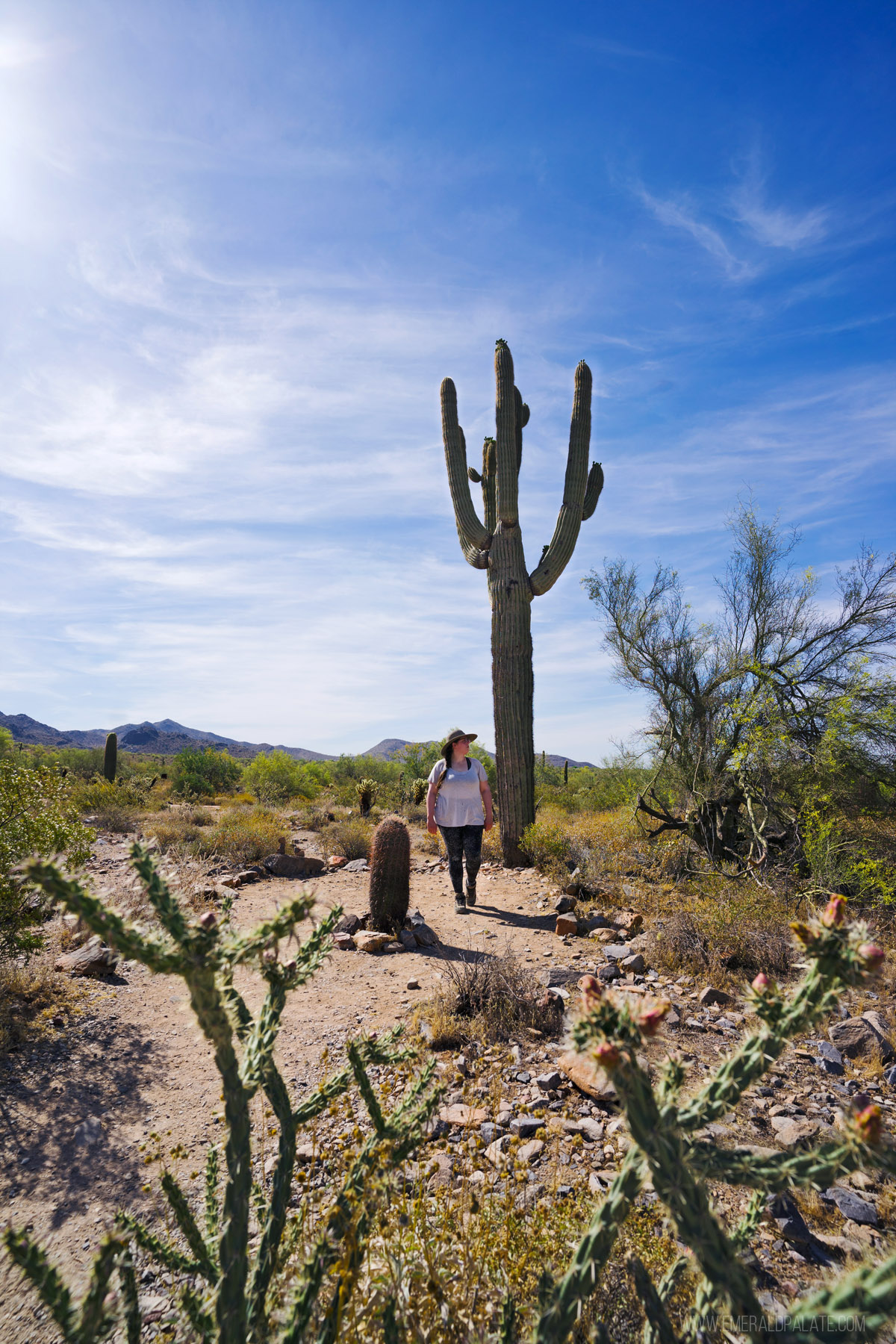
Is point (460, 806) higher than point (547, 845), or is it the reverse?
point (460, 806)

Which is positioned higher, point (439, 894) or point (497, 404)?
point (497, 404)

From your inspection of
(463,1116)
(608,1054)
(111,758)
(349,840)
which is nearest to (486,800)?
(349,840)

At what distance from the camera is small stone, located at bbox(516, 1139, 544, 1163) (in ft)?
9.74

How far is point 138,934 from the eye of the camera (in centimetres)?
135

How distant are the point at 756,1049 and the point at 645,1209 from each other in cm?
154

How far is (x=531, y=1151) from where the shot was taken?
3.02 meters

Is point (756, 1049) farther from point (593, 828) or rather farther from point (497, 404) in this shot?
point (497, 404)

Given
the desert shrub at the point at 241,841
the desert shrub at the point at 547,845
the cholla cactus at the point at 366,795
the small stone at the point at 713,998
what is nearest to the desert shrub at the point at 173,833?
the desert shrub at the point at 241,841

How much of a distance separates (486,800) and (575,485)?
5995 millimetres

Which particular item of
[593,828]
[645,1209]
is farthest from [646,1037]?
[593,828]

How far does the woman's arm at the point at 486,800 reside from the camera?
7492mm

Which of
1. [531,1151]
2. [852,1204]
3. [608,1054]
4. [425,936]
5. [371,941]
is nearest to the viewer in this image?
[608,1054]

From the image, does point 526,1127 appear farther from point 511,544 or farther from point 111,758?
point 111,758

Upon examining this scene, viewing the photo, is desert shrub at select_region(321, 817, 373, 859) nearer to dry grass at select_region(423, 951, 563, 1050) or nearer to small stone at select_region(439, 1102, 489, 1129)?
dry grass at select_region(423, 951, 563, 1050)
